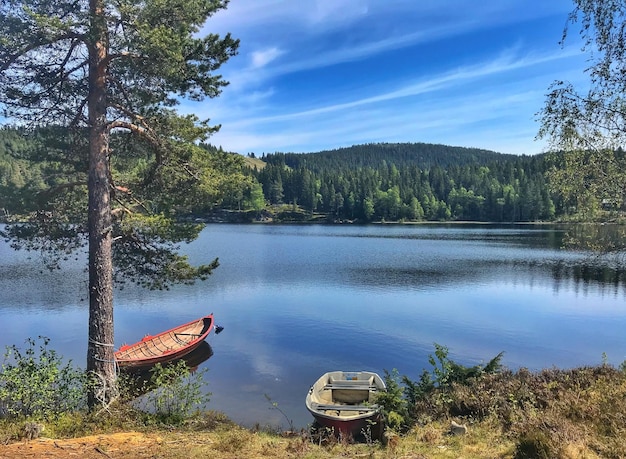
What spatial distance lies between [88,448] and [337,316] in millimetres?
21440

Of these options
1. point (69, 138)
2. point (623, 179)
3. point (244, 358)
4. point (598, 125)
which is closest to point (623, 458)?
point (623, 179)

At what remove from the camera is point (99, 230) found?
1031 cm

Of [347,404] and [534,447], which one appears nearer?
[534,447]

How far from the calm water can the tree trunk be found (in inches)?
242

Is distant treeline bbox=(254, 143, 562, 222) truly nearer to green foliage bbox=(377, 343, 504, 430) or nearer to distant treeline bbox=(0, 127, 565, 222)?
distant treeline bbox=(0, 127, 565, 222)

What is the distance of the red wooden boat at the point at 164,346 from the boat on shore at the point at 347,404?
8.51 metres

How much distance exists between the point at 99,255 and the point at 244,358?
40.3 ft

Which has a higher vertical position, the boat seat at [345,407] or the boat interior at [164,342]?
the boat seat at [345,407]

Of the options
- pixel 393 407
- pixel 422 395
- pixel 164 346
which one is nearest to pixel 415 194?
pixel 164 346

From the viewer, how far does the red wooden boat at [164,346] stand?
18.9m

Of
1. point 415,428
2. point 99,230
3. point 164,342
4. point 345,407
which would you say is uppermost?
point 99,230

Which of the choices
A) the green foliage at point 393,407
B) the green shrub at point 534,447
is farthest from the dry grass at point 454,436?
the green foliage at point 393,407

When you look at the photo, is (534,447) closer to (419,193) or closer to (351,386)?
(351,386)

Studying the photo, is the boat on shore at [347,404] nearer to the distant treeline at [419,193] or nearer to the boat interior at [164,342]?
the boat interior at [164,342]
